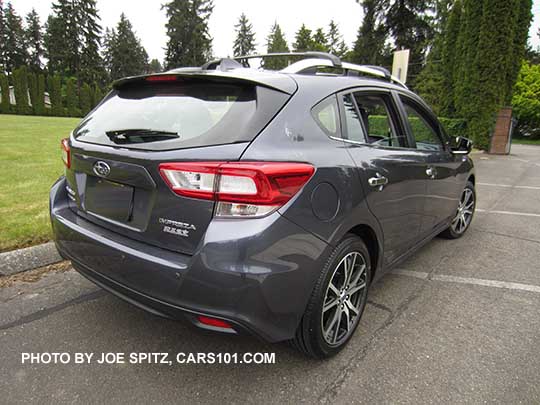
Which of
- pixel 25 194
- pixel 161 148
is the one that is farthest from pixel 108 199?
pixel 25 194

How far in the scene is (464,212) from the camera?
437 cm

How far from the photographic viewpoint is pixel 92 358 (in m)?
2.08

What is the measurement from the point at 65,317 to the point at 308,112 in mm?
2128

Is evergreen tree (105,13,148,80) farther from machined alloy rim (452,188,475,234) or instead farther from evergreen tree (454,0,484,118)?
machined alloy rim (452,188,475,234)

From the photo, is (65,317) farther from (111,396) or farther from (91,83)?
(91,83)

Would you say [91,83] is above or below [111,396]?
above

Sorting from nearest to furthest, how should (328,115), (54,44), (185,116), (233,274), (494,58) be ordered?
(233,274), (185,116), (328,115), (494,58), (54,44)

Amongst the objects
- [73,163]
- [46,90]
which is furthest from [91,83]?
[73,163]

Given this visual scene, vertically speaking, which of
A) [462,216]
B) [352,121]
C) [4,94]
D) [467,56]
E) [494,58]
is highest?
→ [467,56]

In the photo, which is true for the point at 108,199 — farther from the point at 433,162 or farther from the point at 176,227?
the point at 433,162

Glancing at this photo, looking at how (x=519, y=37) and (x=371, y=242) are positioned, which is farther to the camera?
(x=519, y=37)

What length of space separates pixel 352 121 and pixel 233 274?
130 cm

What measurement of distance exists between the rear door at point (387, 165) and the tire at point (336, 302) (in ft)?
1.01

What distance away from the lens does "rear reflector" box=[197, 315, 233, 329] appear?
1.62 m
